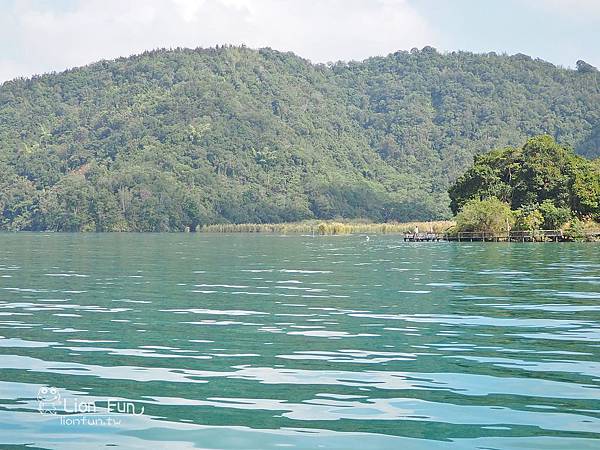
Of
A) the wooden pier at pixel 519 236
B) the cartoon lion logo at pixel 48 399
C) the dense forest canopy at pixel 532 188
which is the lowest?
the cartoon lion logo at pixel 48 399

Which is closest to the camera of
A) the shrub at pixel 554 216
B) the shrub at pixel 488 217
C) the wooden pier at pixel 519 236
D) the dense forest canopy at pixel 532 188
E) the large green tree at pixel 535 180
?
→ the wooden pier at pixel 519 236

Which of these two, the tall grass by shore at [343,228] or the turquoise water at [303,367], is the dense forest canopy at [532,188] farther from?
the turquoise water at [303,367]

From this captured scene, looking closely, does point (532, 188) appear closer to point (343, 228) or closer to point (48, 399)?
point (343, 228)

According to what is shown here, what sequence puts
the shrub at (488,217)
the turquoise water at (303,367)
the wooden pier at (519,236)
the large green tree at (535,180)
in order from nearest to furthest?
the turquoise water at (303,367) → the wooden pier at (519,236) → the shrub at (488,217) → the large green tree at (535,180)

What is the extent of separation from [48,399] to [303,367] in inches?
171

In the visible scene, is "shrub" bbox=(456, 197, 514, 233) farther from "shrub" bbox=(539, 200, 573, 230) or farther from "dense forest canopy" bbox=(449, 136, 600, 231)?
"shrub" bbox=(539, 200, 573, 230)

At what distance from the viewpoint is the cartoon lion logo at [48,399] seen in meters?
13.1

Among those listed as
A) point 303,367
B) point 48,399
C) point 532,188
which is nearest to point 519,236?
point 532,188

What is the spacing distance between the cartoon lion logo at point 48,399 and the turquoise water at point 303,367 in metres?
0.03

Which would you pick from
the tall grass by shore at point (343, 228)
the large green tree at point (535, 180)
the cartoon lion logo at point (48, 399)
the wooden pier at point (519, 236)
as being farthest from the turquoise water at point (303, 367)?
the tall grass by shore at point (343, 228)

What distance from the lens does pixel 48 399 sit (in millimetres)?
13727

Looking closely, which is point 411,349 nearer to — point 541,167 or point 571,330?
point 571,330

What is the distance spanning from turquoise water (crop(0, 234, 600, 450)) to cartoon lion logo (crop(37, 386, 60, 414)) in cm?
3

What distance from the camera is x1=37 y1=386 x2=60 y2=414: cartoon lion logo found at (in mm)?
13140
